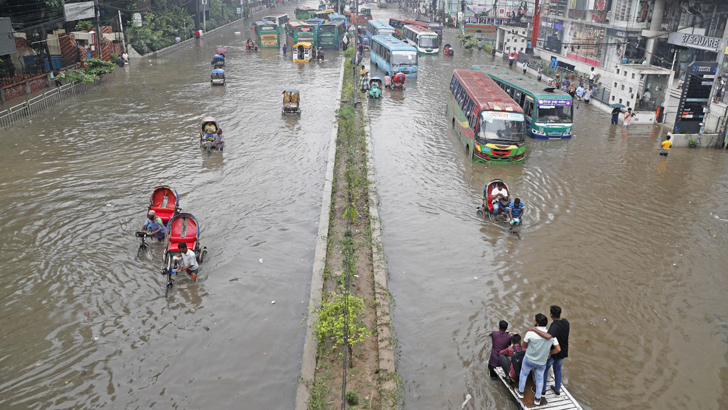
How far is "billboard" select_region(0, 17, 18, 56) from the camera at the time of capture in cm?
2458

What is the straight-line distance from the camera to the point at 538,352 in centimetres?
712

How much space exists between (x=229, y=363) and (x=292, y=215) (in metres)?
6.25

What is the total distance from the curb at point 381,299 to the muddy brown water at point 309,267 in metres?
0.35

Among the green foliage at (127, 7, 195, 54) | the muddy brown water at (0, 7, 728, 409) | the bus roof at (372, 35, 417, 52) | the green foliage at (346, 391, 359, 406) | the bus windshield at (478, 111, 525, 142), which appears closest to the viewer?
the green foliage at (346, 391, 359, 406)

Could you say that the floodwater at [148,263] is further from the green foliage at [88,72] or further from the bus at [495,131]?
the bus at [495,131]

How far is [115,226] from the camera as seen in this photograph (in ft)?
44.7

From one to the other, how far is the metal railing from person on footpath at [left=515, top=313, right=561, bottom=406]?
923 inches

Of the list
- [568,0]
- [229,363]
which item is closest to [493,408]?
[229,363]

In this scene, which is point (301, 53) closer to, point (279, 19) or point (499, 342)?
point (279, 19)

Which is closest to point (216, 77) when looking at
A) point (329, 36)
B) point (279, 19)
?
point (329, 36)

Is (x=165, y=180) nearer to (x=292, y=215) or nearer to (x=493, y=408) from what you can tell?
(x=292, y=215)

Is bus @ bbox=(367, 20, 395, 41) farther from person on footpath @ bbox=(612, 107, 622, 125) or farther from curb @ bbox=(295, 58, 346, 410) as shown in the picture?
curb @ bbox=(295, 58, 346, 410)

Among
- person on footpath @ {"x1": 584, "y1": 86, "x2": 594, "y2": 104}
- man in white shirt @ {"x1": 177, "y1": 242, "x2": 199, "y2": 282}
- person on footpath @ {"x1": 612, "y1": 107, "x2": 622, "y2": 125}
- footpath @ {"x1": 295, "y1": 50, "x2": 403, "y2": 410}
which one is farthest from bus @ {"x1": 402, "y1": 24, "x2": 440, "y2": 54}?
man in white shirt @ {"x1": 177, "y1": 242, "x2": 199, "y2": 282}

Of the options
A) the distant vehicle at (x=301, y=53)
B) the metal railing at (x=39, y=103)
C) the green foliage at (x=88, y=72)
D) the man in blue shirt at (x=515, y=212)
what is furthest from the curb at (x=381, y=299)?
the distant vehicle at (x=301, y=53)
